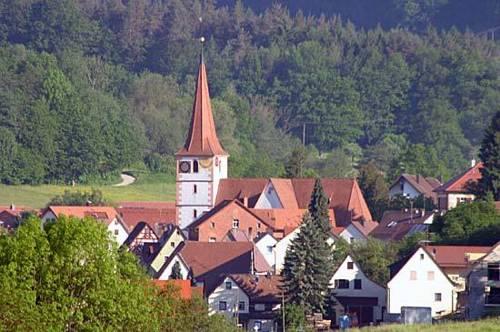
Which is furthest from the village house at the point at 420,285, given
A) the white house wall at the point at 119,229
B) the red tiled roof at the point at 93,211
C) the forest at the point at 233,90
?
the forest at the point at 233,90

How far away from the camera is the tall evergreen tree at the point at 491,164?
69062 mm

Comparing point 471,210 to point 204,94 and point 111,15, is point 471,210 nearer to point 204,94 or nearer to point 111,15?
point 204,94

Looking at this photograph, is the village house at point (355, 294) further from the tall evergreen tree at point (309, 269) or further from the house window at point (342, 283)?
the tall evergreen tree at point (309, 269)

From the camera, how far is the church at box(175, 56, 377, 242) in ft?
244

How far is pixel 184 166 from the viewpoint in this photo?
78625 millimetres

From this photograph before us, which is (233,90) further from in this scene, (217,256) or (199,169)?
(217,256)

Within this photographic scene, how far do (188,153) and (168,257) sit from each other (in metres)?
15.7

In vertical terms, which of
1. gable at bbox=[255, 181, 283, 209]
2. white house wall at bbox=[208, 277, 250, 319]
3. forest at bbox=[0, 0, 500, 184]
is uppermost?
forest at bbox=[0, 0, 500, 184]

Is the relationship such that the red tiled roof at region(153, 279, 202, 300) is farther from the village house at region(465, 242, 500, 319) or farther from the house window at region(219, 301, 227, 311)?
the village house at region(465, 242, 500, 319)

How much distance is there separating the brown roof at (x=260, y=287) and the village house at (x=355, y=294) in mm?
1361

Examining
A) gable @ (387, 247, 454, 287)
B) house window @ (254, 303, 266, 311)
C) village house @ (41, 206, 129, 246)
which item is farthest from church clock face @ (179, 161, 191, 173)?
gable @ (387, 247, 454, 287)

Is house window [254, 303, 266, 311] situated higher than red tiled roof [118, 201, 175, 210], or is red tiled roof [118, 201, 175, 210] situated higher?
red tiled roof [118, 201, 175, 210]

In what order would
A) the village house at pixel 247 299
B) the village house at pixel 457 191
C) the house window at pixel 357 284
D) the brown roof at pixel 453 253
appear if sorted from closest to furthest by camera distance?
the village house at pixel 247 299
the brown roof at pixel 453 253
the house window at pixel 357 284
the village house at pixel 457 191

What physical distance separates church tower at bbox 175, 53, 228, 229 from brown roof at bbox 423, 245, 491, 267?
69.4 feet
